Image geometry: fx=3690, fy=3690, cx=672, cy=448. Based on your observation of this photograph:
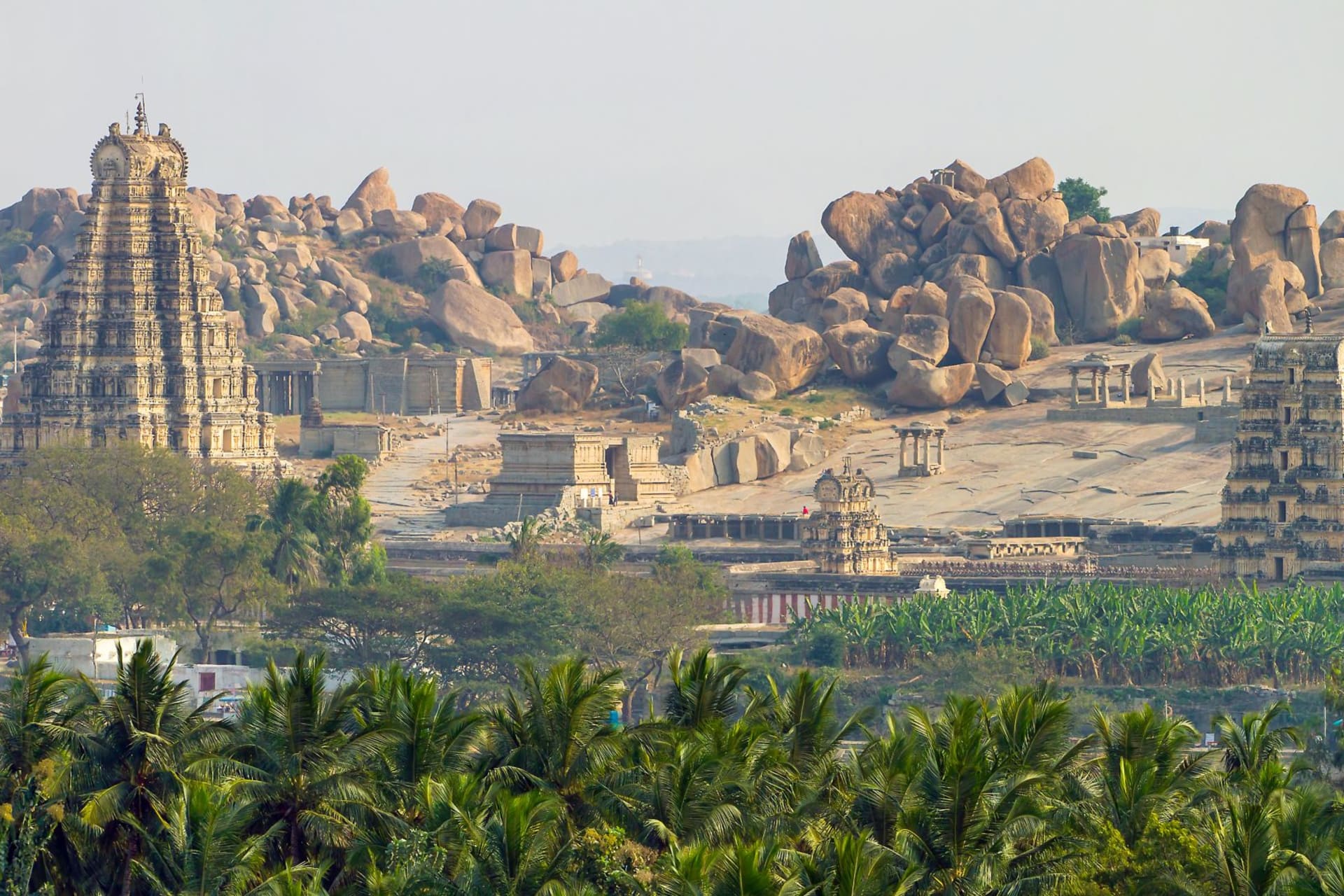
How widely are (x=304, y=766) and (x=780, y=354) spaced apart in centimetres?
10222

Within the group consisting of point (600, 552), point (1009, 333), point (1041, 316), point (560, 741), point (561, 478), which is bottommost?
point (560, 741)

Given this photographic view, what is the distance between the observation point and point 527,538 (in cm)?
12306

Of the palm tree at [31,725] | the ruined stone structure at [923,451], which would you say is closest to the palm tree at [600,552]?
the ruined stone structure at [923,451]

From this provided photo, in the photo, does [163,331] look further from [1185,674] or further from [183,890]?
[183,890]

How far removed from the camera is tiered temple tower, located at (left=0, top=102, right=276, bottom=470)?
143875 millimetres

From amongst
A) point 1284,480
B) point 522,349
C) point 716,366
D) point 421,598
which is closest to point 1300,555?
point 1284,480

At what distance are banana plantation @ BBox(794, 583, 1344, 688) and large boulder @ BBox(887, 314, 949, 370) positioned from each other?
4281cm

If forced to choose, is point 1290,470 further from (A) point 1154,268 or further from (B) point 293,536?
(A) point 1154,268

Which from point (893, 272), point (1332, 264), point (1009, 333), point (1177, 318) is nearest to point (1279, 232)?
point (1332, 264)

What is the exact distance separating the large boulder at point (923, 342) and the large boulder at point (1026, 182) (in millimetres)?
19880

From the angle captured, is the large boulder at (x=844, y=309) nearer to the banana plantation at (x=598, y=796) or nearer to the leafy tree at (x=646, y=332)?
the leafy tree at (x=646, y=332)

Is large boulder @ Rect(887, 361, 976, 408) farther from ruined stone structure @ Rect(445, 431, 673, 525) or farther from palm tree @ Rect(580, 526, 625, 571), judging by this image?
palm tree @ Rect(580, 526, 625, 571)

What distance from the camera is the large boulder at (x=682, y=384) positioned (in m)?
155

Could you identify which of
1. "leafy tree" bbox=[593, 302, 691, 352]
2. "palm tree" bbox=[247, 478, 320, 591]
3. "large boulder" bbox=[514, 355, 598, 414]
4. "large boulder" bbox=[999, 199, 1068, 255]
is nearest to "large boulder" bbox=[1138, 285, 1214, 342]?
"large boulder" bbox=[999, 199, 1068, 255]
